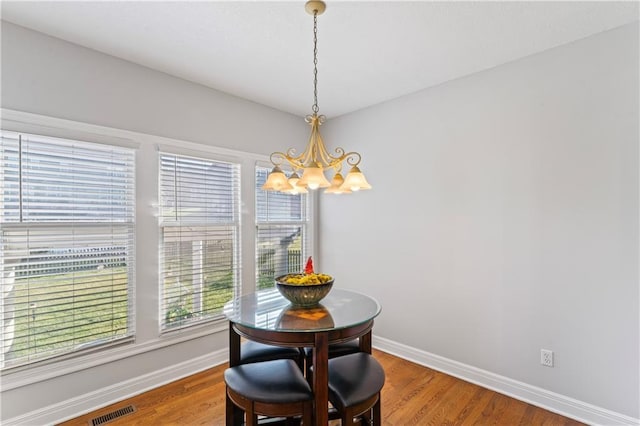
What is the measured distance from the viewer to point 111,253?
2447 millimetres

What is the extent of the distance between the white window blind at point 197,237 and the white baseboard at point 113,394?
38cm

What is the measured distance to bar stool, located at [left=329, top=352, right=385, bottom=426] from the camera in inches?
60.8

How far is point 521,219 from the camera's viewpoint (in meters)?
2.48

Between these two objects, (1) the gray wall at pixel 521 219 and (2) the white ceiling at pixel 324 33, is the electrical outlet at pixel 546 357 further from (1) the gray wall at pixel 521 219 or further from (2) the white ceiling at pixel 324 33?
(2) the white ceiling at pixel 324 33

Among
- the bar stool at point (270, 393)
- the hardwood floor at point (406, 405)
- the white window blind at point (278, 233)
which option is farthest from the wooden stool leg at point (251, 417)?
the white window blind at point (278, 233)

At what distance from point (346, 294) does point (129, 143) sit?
212 centimetres

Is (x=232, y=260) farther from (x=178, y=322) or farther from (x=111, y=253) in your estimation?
(x=111, y=253)

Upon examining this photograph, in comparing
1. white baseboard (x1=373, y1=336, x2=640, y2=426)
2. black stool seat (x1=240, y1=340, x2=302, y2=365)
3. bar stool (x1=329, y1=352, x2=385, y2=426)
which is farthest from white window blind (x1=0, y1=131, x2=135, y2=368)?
white baseboard (x1=373, y1=336, x2=640, y2=426)

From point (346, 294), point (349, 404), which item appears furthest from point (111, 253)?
point (349, 404)

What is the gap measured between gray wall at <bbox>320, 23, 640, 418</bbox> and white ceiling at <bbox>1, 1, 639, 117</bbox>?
29 centimetres

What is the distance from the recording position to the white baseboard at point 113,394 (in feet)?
6.88

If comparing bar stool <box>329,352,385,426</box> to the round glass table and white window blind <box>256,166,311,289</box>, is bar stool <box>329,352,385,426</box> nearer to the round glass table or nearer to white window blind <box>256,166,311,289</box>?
the round glass table

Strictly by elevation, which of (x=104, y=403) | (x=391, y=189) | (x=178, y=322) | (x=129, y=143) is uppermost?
(x=129, y=143)

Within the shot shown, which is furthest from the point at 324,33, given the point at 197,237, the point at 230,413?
the point at 230,413
